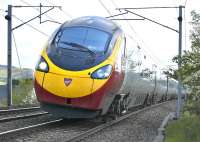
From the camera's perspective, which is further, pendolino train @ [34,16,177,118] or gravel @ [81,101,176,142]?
pendolino train @ [34,16,177,118]

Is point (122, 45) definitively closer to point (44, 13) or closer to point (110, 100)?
point (110, 100)

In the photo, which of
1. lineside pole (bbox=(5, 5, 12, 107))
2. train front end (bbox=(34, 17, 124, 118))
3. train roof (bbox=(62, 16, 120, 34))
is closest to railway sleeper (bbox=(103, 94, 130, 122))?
train front end (bbox=(34, 17, 124, 118))

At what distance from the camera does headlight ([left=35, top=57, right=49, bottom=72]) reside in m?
16.3

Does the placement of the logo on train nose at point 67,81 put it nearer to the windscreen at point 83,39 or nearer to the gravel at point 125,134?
the windscreen at point 83,39

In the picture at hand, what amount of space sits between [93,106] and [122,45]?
115 inches

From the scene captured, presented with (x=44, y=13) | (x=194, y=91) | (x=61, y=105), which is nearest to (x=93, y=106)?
(x=61, y=105)

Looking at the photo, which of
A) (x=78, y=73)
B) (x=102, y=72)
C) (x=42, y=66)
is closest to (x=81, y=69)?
(x=78, y=73)

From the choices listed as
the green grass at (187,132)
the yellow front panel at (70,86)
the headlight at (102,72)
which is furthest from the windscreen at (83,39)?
the green grass at (187,132)

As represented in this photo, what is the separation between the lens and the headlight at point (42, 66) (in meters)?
16.3

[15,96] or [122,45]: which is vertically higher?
[122,45]

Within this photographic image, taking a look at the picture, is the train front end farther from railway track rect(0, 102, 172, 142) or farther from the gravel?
the gravel

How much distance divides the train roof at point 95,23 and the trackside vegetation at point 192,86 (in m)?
2.69

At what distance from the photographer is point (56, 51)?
1664 cm

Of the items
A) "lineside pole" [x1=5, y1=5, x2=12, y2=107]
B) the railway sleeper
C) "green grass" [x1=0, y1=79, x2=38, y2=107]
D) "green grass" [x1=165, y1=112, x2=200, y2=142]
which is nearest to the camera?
"green grass" [x1=165, y1=112, x2=200, y2=142]
